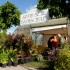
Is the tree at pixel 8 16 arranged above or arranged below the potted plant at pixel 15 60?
above

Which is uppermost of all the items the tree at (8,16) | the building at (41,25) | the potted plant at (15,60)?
the tree at (8,16)

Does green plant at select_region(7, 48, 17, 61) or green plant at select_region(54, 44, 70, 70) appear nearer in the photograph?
green plant at select_region(54, 44, 70, 70)

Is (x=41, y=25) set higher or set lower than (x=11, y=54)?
higher

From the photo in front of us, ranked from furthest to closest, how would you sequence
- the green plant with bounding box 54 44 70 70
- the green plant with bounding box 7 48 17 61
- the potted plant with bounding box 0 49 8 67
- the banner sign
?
the banner sign, the green plant with bounding box 7 48 17 61, the potted plant with bounding box 0 49 8 67, the green plant with bounding box 54 44 70 70

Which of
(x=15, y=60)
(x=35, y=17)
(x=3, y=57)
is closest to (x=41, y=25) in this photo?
(x=35, y=17)

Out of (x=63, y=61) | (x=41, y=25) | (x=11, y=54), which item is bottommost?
(x=63, y=61)

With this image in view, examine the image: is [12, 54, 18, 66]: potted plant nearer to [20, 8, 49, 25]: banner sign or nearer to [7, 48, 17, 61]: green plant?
[7, 48, 17, 61]: green plant

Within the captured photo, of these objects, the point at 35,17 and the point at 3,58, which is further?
the point at 35,17

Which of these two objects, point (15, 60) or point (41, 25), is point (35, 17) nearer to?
point (41, 25)

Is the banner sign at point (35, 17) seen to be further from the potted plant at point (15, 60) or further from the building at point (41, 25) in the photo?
the potted plant at point (15, 60)

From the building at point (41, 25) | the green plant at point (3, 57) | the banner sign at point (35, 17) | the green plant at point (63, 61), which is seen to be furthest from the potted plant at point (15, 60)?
the banner sign at point (35, 17)

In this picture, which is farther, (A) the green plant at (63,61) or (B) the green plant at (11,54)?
(B) the green plant at (11,54)

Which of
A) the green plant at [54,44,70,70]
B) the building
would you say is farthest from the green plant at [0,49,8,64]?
the building

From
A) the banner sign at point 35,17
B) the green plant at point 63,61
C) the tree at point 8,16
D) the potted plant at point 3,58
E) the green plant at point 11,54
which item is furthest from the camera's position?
the tree at point 8,16
